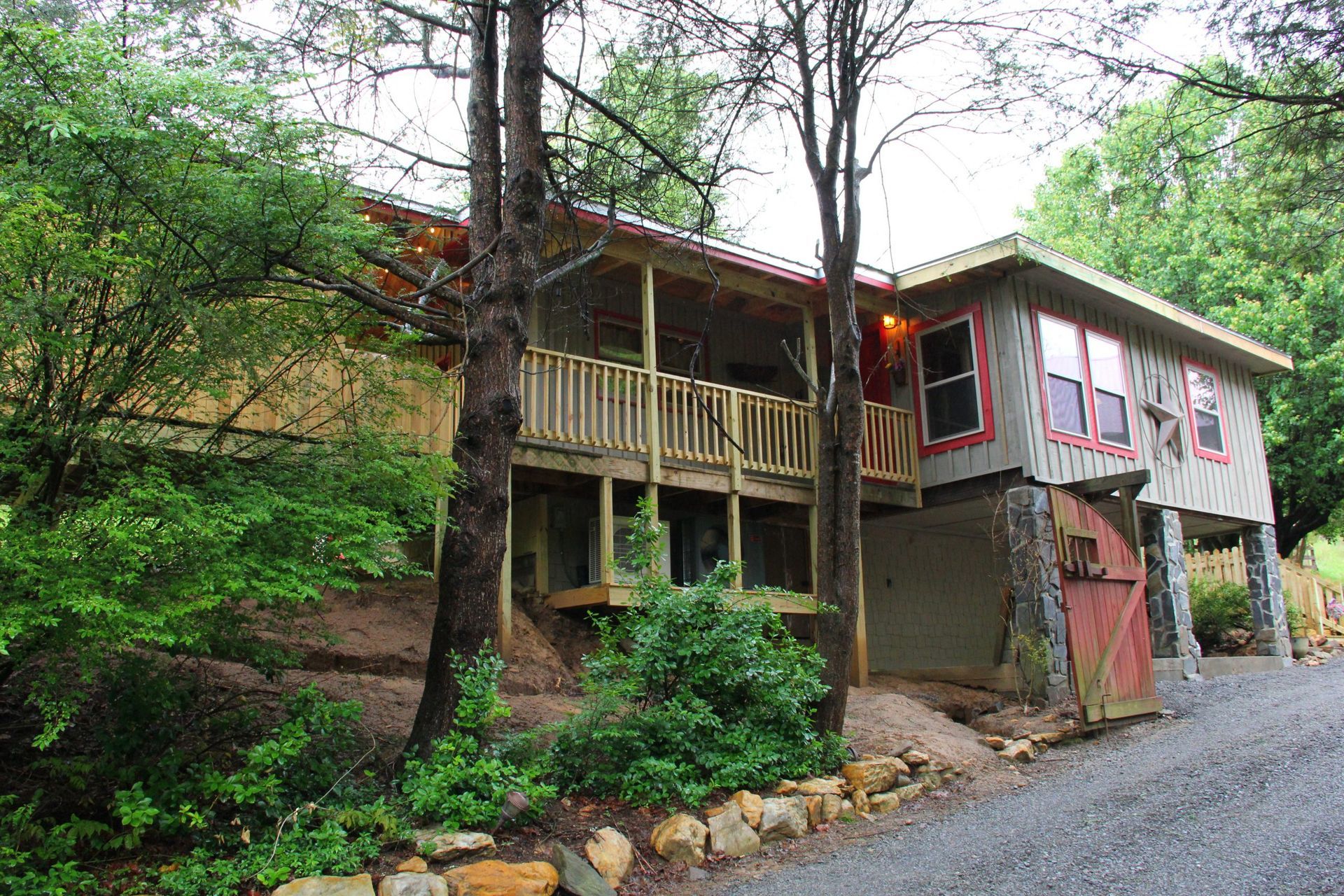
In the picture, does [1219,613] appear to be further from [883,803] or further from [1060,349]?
[883,803]

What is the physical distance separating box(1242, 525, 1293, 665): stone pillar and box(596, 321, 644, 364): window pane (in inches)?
393

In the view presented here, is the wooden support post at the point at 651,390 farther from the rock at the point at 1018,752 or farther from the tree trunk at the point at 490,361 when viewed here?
the rock at the point at 1018,752

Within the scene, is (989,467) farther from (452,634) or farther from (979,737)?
(452,634)

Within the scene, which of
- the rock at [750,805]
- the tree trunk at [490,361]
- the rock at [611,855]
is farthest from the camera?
the tree trunk at [490,361]

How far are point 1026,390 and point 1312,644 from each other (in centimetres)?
805

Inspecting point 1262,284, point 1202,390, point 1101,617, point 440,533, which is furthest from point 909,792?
point 1262,284

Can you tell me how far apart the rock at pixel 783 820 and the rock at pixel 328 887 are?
2.55 metres

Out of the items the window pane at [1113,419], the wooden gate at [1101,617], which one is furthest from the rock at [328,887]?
the window pane at [1113,419]

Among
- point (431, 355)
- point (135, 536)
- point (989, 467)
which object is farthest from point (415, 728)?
point (989, 467)

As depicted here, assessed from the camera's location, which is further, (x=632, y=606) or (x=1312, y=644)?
(x=1312, y=644)

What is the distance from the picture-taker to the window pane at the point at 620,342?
1260 cm

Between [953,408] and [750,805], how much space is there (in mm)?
7648

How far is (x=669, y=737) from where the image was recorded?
6.66 meters

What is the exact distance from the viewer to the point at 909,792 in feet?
24.1
